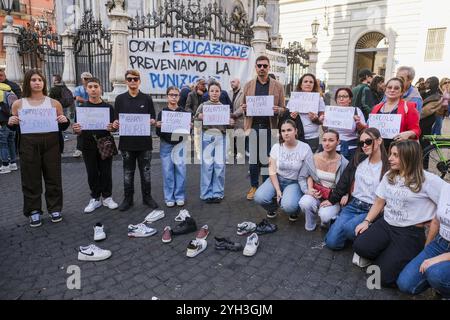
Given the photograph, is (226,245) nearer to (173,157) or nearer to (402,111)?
(173,157)

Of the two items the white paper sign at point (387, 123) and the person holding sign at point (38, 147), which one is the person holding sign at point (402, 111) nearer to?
the white paper sign at point (387, 123)

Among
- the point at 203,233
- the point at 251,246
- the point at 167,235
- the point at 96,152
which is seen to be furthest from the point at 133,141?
the point at 251,246

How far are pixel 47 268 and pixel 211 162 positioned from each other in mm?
2848

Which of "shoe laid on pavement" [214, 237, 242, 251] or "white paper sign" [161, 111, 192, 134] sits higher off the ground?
"white paper sign" [161, 111, 192, 134]

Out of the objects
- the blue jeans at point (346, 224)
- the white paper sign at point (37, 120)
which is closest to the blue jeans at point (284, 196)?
the blue jeans at point (346, 224)

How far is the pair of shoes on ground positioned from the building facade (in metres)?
22.9

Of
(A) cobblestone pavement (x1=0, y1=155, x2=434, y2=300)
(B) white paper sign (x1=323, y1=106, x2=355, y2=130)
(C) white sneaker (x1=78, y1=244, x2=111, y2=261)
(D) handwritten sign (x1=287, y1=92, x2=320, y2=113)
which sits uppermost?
(D) handwritten sign (x1=287, y1=92, x2=320, y2=113)

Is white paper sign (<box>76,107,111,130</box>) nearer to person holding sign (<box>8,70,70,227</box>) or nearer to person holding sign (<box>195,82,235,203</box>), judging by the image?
person holding sign (<box>8,70,70,227</box>)

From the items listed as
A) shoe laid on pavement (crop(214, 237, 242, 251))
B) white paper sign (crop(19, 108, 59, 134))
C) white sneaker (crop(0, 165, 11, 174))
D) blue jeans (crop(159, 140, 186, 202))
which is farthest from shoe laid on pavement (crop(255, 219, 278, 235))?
white sneaker (crop(0, 165, 11, 174))

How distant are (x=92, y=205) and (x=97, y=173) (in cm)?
50

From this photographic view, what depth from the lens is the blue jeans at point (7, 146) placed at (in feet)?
23.7

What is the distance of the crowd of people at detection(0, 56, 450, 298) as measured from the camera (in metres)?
3.18

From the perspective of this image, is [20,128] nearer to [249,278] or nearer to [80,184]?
[80,184]
